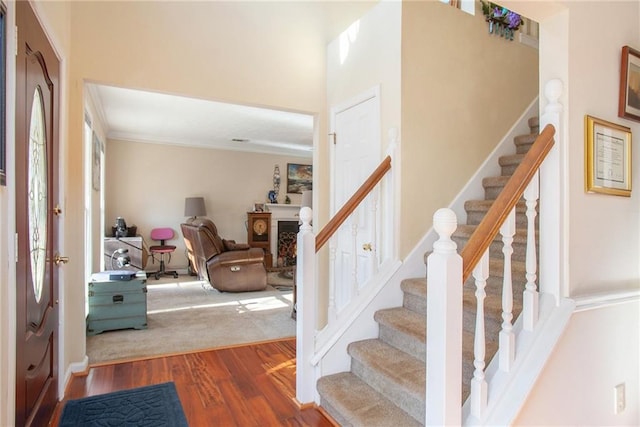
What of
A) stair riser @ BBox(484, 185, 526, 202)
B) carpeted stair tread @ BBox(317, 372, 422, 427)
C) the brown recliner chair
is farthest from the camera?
the brown recliner chair

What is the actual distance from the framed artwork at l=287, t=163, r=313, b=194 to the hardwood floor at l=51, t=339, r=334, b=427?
5.40m

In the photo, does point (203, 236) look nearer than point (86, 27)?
No

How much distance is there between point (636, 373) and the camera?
191 cm

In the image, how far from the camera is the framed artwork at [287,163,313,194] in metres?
8.31

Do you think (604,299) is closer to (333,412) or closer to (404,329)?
(404,329)

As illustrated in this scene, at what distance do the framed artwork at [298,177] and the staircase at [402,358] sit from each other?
19.8 feet

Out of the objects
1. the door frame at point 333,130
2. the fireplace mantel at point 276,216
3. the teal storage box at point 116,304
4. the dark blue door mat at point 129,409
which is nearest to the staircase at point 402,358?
the dark blue door mat at point 129,409

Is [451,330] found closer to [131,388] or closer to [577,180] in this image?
[577,180]

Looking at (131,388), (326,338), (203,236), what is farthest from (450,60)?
(203,236)

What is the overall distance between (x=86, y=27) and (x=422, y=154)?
2533 millimetres

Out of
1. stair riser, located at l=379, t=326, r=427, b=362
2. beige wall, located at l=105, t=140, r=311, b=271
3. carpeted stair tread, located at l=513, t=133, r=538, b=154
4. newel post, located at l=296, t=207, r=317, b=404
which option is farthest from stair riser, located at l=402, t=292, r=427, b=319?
beige wall, located at l=105, t=140, r=311, b=271

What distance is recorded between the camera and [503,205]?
1.46 meters

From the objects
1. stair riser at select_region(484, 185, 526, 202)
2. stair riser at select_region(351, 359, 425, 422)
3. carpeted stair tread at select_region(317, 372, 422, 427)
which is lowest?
carpeted stair tread at select_region(317, 372, 422, 427)

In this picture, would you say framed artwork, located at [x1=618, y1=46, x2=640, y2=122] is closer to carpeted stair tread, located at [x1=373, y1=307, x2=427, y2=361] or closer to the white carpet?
carpeted stair tread, located at [x1=373, y1=307, x2=427, y2=361]
